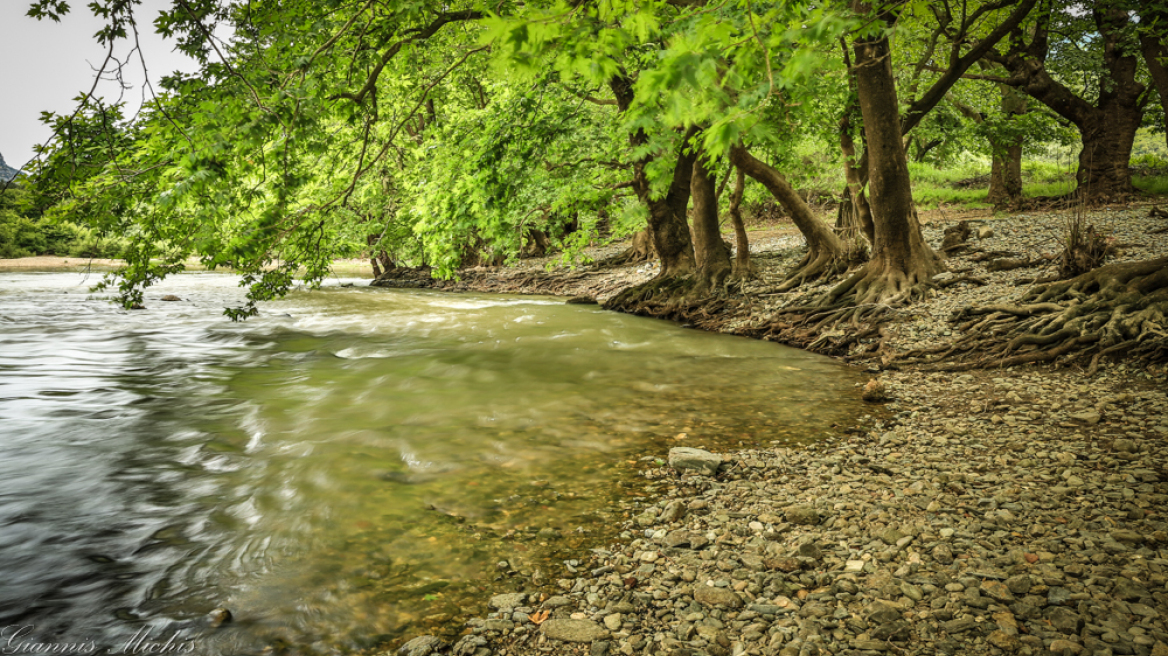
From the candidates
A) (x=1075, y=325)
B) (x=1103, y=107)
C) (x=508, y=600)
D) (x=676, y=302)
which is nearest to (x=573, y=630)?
(x=508, y=600)

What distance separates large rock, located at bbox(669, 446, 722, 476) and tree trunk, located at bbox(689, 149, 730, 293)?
33.6ft

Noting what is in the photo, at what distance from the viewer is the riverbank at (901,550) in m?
2.53

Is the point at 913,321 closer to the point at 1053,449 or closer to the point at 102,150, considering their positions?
the point at 1053,449

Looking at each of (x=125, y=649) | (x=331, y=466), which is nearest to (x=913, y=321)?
(x=331, y=466)

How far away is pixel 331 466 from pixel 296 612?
2117 millimetres

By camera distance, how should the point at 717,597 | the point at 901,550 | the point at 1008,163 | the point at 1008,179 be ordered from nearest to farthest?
the point at 717,597 < the point at 901,550 < the point at 1008,179 < the point at 1008,163

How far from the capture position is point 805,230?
46.6 feet

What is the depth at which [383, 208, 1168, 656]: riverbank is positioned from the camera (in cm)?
253

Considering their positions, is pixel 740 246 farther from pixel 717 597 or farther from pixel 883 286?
pixel 717 597

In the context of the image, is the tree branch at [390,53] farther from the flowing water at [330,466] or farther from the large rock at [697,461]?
the large rock at [697,461]

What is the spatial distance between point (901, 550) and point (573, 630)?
1828 mm

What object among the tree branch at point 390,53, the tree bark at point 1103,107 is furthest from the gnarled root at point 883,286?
the tree bark at point 1103,107

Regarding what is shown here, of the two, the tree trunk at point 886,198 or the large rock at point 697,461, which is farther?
the tree trunk at point 886,198

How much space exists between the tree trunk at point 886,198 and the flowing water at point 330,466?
2.52 m
